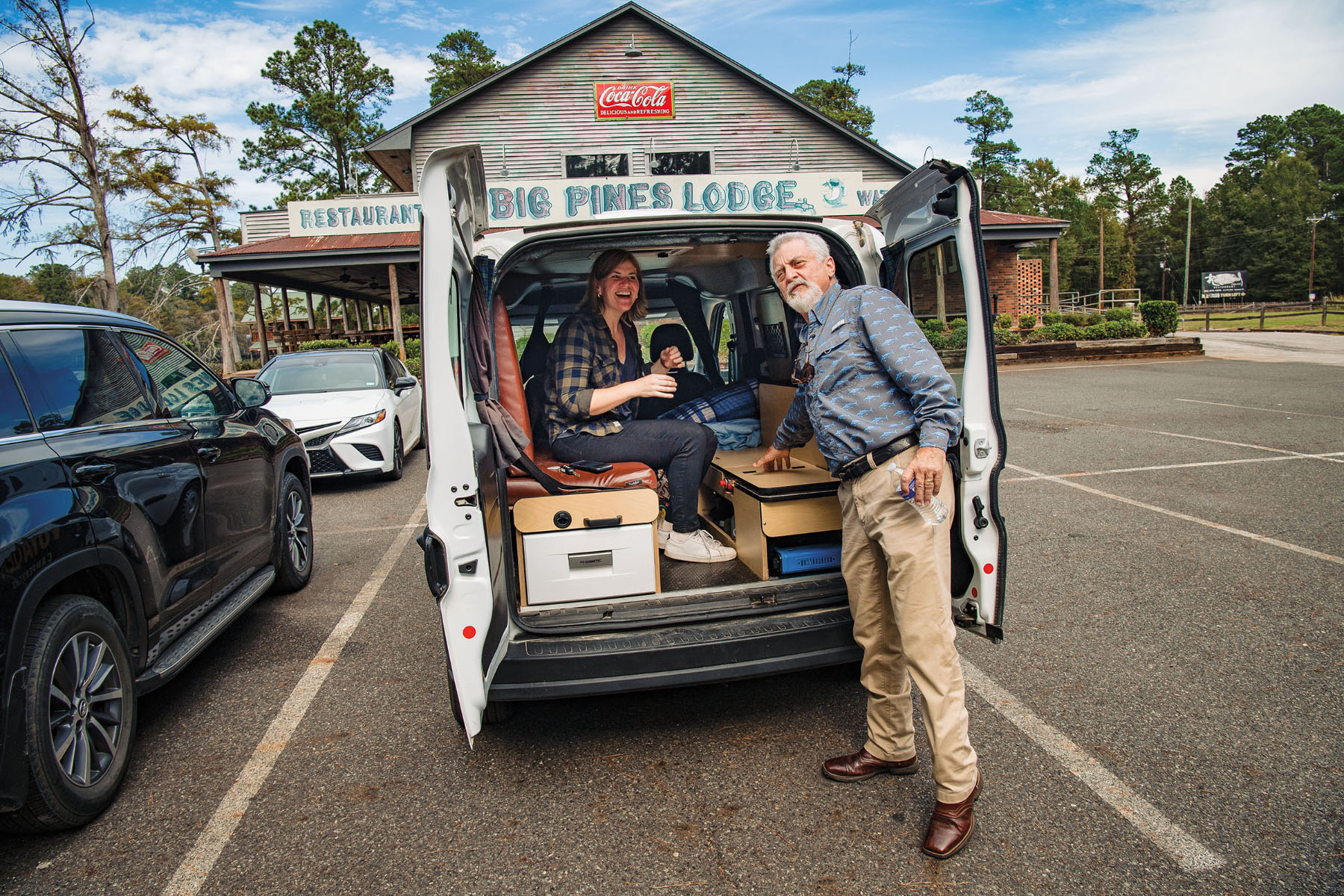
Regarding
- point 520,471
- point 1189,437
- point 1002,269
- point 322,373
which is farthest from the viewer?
point 1002,269

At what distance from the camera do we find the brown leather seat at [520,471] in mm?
3232

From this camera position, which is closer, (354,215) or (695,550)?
(695,550)

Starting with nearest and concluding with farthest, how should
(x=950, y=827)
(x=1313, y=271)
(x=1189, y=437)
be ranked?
1. (x=950, y=827)
2. (x=1189, y=437)
3. (x=1313, y=271)

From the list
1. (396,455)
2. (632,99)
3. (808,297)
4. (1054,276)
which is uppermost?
(632,99)

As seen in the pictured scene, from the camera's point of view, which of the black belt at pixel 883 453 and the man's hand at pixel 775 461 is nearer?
Answer: the black belt at pixel 883 453

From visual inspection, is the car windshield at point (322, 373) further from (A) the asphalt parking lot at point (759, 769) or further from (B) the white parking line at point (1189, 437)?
(B) the white parking line at point (1189, 437)

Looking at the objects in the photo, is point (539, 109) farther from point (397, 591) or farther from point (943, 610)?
point (943, 610)

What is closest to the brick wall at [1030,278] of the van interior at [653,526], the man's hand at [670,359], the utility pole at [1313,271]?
the man's hand at [670,359]

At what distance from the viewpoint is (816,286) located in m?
2.76

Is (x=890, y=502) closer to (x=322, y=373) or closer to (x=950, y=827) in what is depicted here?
(x=950, y=827)

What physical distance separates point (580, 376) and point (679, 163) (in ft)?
63.8

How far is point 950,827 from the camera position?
89.4 inches

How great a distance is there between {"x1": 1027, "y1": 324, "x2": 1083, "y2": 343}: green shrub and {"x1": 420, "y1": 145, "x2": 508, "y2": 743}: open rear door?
21.6m

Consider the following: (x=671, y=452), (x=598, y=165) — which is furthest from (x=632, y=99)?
(x=671, y=452)
